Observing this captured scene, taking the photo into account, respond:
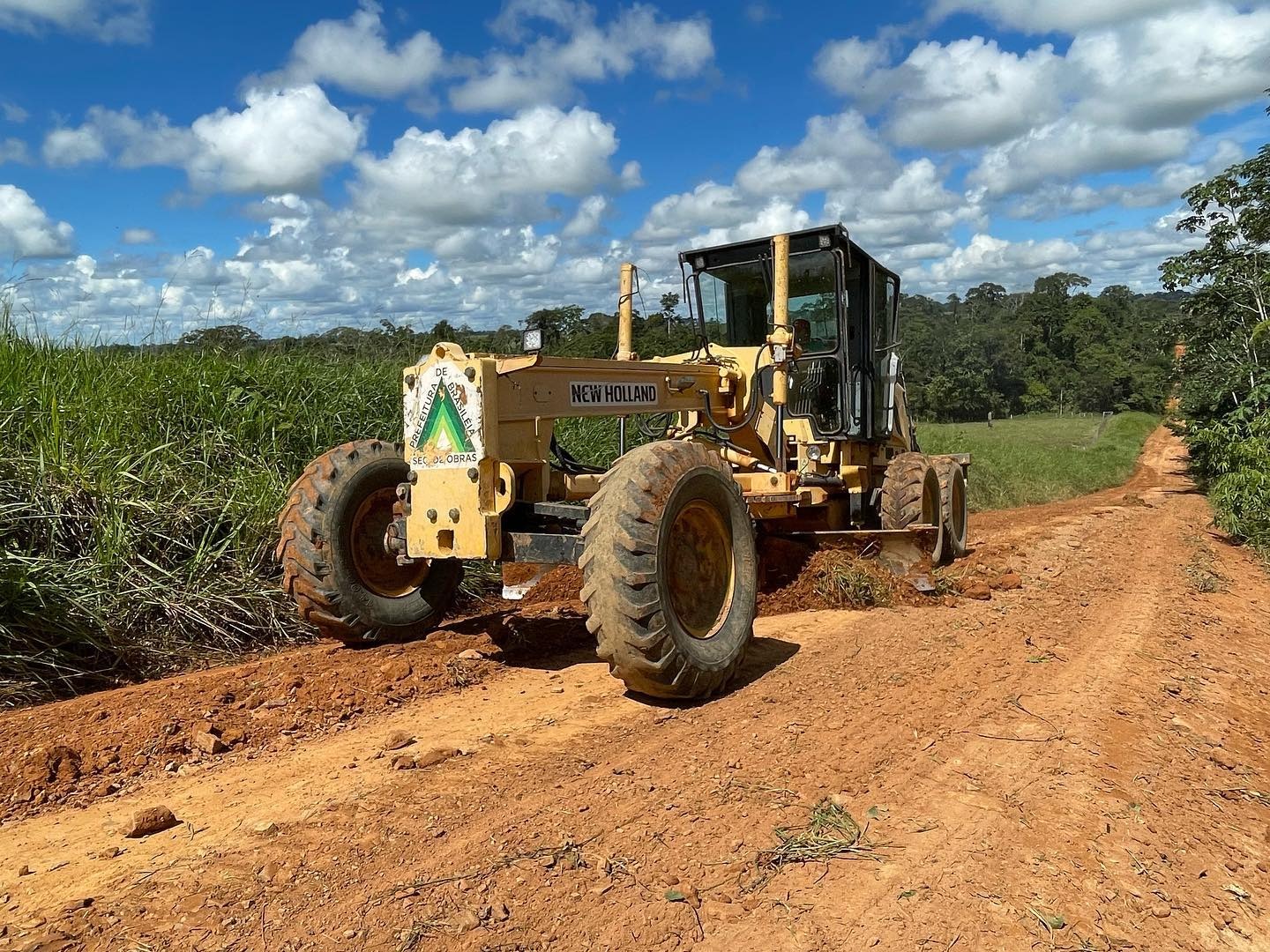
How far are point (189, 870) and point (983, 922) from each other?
2.43 metres

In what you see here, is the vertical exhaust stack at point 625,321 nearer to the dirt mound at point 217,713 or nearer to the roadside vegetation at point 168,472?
the roadside vegetation at point 168,472

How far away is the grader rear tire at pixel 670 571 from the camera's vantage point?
13.7ft

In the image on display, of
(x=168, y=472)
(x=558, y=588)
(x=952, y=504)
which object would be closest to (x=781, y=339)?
(x=558, y=588)

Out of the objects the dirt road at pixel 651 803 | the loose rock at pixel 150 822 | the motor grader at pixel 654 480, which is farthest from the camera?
the motor grader at pixel 654 480

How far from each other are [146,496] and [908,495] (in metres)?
5.87

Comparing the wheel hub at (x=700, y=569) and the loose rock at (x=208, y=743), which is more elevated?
the wheel hub at (x=700, y=569)

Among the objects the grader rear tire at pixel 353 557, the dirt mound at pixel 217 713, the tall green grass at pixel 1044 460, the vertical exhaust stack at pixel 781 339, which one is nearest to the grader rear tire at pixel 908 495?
the vertical exhaust stack at pixel 781 339

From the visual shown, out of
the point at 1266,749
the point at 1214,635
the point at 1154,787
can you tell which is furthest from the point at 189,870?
the point at 1214,635

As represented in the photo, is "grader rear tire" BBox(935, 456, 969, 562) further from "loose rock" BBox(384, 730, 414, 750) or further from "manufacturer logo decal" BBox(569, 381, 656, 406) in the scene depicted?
"loose rock" BBox(384, 730, 414, 750)

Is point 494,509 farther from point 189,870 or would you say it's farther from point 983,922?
point 983,922

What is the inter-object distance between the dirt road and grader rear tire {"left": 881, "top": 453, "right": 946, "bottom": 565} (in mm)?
2140

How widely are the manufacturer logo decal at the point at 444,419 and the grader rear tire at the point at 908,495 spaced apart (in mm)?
4465

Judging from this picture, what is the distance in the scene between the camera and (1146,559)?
31.3 ft

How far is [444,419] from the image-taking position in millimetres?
4656
